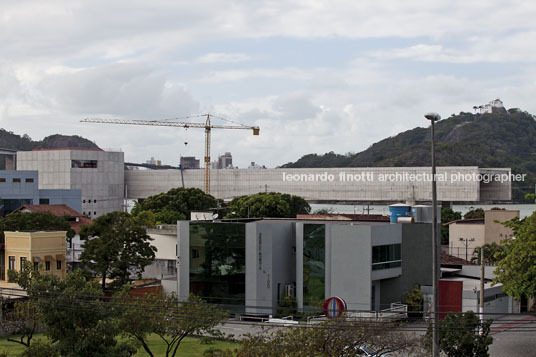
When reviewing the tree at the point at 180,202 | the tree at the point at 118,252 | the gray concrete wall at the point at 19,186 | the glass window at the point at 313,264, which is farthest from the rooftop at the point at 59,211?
the glass window at the point at 313,264

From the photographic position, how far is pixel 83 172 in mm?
→ 166875

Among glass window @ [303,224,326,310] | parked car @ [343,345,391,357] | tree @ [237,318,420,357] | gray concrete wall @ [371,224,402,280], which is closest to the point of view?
tree @ [237,318,420,357]

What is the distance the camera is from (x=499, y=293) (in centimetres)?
5484

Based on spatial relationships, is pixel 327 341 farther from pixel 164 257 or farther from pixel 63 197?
pixel 63 197

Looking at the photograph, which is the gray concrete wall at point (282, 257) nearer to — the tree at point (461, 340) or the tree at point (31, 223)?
the tree at point (461, 340)

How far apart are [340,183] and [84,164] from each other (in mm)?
60225

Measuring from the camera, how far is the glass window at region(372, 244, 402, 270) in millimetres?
49500

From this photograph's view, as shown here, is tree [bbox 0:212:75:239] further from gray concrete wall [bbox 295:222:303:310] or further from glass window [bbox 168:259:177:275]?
gray concrete wall [bbox 295:222:303:310]

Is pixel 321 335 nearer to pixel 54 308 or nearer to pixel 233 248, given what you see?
pixel 54 308

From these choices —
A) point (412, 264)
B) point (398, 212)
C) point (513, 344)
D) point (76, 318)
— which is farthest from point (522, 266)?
point (76, 318)

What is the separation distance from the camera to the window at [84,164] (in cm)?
16612

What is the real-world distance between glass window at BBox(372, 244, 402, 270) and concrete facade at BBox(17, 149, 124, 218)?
393 ft

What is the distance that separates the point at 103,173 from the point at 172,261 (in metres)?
111

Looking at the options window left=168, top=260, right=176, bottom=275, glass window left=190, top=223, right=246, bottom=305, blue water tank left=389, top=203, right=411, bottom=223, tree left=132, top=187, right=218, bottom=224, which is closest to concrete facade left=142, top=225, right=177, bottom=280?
window left=168, top=260, right=176, bottom=275
